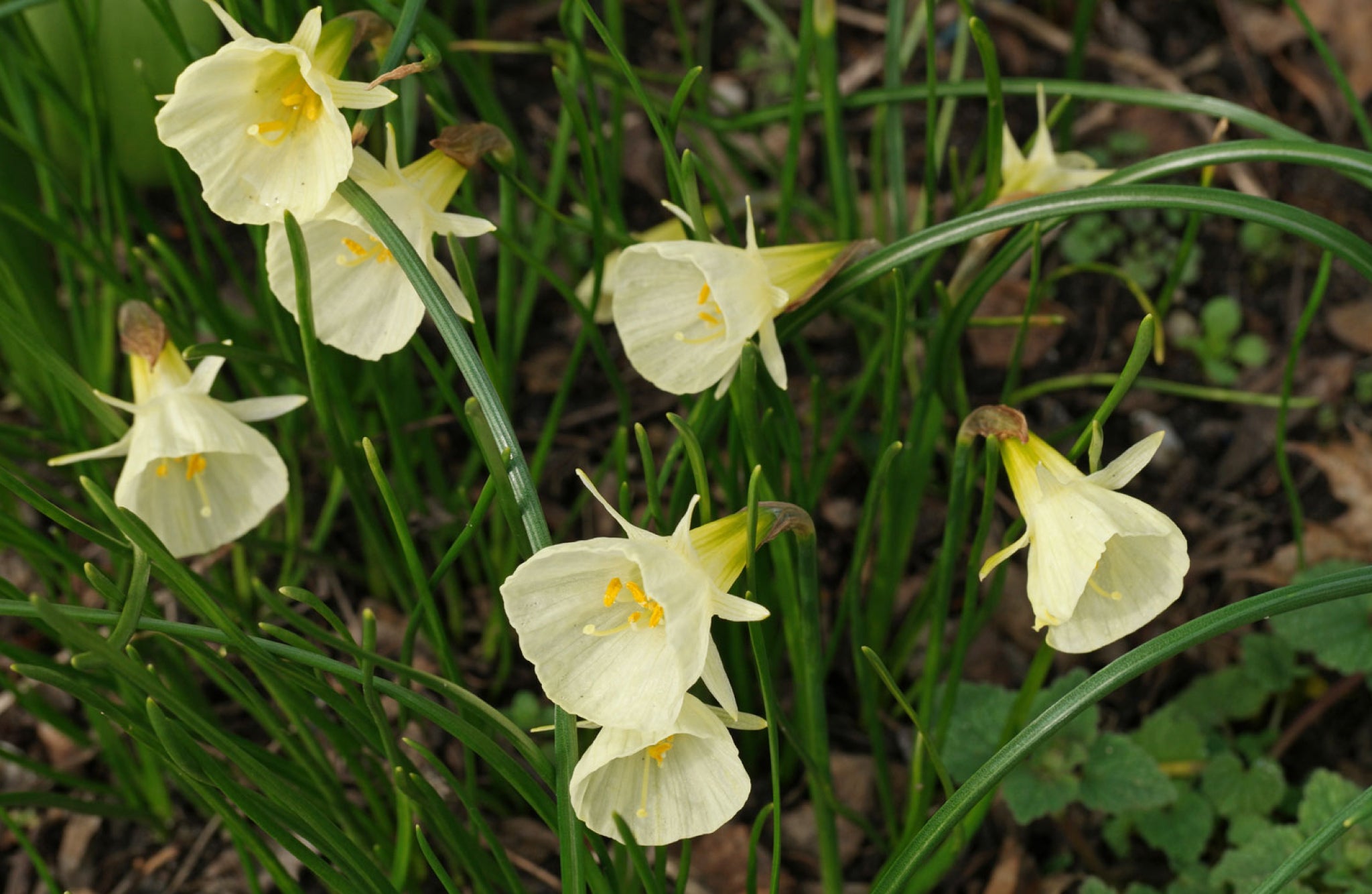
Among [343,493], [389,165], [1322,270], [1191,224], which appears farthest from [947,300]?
[343,493]

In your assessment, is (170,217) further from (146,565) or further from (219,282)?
(146,565)

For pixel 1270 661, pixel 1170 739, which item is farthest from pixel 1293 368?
pixel 1170 739

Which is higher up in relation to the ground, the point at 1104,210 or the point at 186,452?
the point at 1104,210

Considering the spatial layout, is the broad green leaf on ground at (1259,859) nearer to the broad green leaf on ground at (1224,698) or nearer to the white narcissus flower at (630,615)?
the broad green leaf on ground at (1224,698)

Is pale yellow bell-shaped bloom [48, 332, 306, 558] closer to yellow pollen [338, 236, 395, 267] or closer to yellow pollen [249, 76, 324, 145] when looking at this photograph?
yellow pollen [338, 236, 395, 267]

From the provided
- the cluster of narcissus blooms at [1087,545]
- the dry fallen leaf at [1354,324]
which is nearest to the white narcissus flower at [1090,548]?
the cluster of narcissus blooms at [1087,545]

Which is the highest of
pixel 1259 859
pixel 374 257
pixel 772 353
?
pixel 374 257

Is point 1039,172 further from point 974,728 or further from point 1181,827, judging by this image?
point 1181,827
